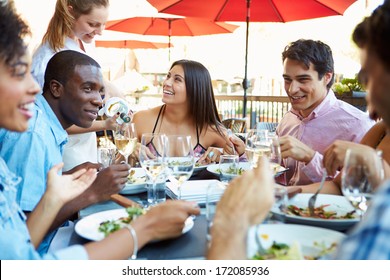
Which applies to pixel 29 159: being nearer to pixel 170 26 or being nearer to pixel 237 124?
pixel 237 124

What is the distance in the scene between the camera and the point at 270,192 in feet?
3.06

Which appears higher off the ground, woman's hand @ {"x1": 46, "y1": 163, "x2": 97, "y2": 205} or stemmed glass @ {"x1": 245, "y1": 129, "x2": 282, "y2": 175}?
stemmed glass @ {"x1": 245, "y1": 129, "x2": 282, "y2": 175}

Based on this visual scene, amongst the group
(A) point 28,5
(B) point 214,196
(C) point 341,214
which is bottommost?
(C) point 341,214

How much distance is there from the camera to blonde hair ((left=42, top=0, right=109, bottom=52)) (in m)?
2.93

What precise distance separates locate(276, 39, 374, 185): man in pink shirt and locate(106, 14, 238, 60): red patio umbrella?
567 centimetres

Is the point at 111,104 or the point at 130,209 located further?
the point at 111,104

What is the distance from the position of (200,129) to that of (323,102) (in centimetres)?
97

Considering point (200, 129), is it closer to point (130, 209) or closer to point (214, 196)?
point (130, 209)

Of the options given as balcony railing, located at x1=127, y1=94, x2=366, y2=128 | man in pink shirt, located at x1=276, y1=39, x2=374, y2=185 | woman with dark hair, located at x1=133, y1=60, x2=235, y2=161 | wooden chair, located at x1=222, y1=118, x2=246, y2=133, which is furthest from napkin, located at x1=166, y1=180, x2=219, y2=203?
balcony railing, located at x1=127, y1=94, x2=366, y2=128

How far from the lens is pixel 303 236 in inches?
47.2

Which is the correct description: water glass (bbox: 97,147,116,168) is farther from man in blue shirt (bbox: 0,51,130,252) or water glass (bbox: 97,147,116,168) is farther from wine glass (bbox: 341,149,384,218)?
wine glass (bbox: 341,149,384,218)

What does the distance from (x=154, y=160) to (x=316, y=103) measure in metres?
1.54

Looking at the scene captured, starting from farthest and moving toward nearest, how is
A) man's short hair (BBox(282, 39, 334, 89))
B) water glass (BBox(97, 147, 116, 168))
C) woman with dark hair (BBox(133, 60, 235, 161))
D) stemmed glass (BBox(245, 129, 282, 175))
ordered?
woman with dark hair (BBox(133, 60, 235, 161))
man's short hair (BBox(282, 39, 334, 89))
water glass (BBox(97, 147, 116, 168))
stemmed glass (BBox(245, 129, 282, 175))

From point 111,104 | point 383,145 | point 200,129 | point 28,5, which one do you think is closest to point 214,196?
point 383,145
